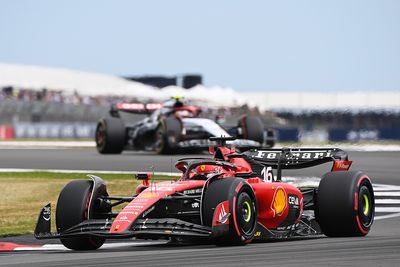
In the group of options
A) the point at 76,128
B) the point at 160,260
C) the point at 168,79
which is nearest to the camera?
the point at 160,260

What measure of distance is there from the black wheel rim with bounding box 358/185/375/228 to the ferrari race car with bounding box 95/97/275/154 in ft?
66.6

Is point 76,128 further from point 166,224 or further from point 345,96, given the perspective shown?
point 166,224

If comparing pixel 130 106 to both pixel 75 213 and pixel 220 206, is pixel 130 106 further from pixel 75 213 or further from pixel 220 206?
pixel 220 206

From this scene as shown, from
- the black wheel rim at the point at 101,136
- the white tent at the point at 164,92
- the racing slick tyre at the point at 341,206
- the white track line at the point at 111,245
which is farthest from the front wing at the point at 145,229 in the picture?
the white tent at the point at 164,92

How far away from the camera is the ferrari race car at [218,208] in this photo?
40.7 ft

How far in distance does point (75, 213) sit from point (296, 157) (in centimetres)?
380

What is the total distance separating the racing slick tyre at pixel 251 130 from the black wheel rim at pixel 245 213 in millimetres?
24596

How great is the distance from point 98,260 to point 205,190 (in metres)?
1.73

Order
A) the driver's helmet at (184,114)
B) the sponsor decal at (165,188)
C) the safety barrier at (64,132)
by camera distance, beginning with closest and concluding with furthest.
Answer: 1. the sponsor decal at (165,188)
2. the driver's helmet at (184,114)
3. the safety barrier at (64,132)

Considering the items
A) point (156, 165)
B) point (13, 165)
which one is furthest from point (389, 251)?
point (13, 165)

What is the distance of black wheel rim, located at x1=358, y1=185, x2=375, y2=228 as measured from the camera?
1380 cm

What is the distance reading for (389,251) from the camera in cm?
1172

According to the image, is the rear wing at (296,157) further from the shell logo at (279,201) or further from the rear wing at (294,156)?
the shell logo at (279,201)

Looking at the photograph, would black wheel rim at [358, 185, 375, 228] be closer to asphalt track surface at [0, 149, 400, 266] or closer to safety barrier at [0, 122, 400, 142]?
asphalt track surface at [0, 149, 400, 266]
